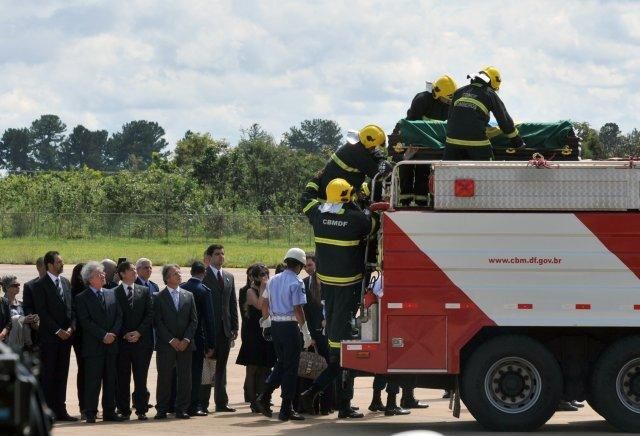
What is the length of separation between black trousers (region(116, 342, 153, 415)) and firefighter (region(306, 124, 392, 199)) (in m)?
2.68

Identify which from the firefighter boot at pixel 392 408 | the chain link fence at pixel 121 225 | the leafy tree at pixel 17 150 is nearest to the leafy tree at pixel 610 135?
the chain link fence at pixel 121 225

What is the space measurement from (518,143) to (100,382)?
534cm

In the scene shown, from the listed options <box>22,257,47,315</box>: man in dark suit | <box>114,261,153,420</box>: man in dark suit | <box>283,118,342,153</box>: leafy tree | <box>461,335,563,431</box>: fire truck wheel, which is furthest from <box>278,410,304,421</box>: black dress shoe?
<box>283,118,342,153</box>: leafy tree

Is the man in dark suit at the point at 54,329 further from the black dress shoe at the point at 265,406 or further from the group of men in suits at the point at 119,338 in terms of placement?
the black dress shoe at the point at 265,406

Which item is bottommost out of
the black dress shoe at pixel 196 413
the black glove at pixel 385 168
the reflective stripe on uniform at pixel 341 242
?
the black dress shoe at pixel 196 413

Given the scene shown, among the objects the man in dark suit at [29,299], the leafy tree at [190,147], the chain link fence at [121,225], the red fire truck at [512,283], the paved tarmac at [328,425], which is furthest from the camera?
the leafy tree at [190,147]

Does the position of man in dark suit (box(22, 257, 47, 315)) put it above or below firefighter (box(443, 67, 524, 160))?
below

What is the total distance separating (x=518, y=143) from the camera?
610 inches

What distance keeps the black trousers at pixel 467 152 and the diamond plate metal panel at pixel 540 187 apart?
98 cm

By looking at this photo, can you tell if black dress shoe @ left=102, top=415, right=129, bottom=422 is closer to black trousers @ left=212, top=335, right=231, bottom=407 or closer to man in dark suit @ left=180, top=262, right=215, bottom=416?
man in dark suit @ left=180, top=262, right=215, bottom=416

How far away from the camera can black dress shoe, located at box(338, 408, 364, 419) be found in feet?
52.7

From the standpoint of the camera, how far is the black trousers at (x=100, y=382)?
616 inches

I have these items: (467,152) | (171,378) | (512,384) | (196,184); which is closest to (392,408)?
(512,384)

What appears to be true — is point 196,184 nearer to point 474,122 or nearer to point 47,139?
point 474,122
